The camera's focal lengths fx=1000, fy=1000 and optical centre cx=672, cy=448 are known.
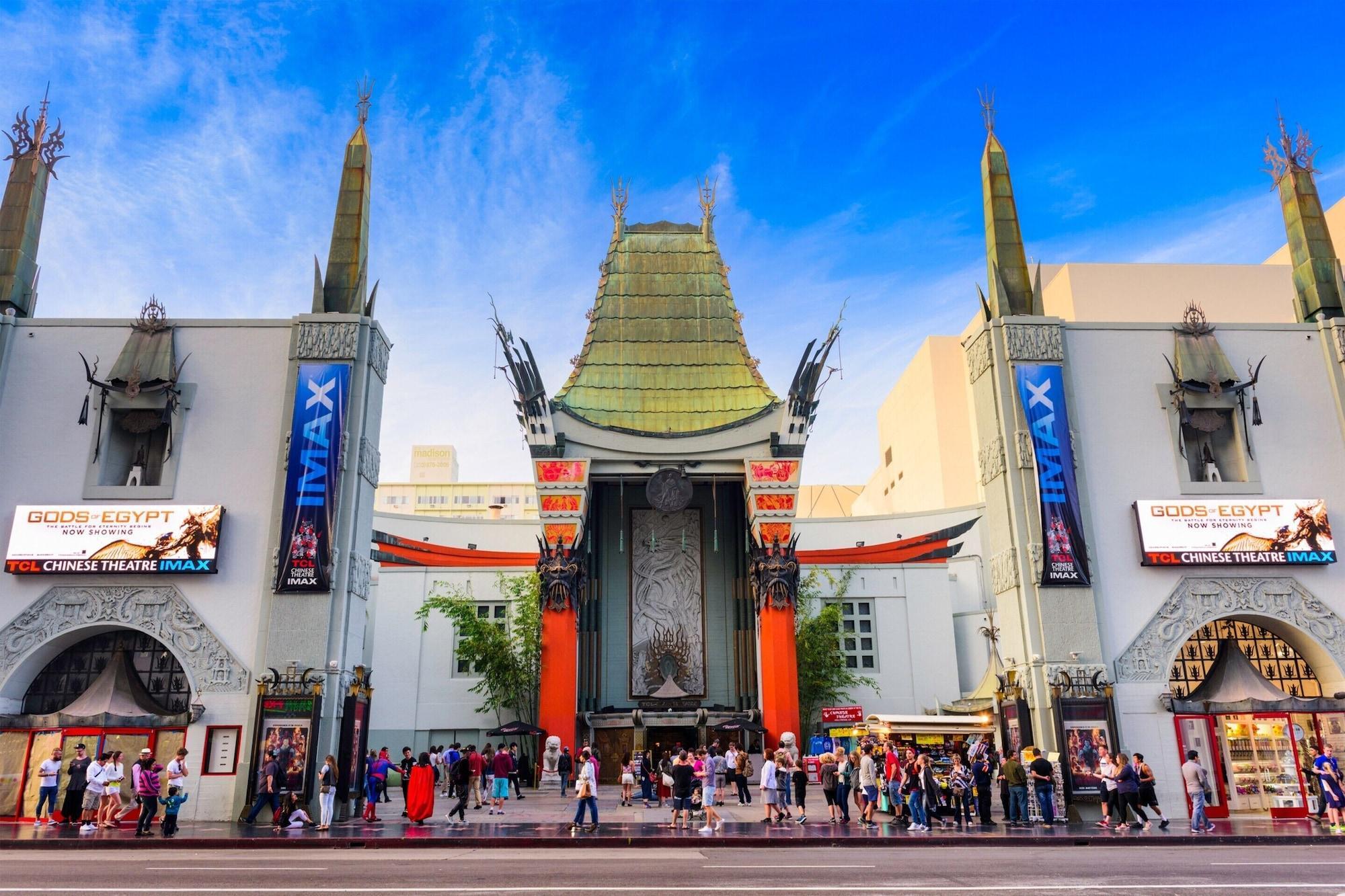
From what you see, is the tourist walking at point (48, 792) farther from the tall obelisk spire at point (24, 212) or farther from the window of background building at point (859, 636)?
the window of background building at point (859, 636)

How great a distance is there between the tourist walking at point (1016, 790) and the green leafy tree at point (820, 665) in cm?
1775

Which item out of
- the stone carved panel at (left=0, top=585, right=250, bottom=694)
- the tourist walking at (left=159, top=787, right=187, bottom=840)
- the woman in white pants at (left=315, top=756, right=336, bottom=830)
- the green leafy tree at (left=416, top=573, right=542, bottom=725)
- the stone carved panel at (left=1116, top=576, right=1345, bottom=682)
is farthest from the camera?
the green leafy tree at (left=416, top=573, right=542, bottom=725)

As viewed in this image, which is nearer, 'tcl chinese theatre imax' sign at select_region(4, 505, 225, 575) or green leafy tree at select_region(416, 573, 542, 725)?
'tcl chinese theatre imax' sign at select_region(4, 505, 225, 575)

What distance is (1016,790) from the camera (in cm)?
1992

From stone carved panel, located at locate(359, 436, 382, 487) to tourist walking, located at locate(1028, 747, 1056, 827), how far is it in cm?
1555

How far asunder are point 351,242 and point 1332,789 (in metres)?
24.3

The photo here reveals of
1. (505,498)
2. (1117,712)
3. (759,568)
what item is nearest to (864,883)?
(1117,712)

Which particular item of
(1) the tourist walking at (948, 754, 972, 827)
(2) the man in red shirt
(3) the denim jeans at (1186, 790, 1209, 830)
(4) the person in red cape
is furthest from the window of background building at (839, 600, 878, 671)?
(4) the person in red cape

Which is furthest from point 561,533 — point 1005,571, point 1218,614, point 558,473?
point 1218,614

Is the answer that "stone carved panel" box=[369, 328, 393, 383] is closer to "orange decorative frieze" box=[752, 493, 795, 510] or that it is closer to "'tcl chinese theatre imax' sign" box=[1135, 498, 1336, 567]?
"orange decorative frieze" box=[752, 493, 795, 510]

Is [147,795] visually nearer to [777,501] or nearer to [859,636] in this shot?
[777,501]

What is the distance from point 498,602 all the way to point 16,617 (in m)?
20.3

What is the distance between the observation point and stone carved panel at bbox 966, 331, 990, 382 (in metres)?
24.9

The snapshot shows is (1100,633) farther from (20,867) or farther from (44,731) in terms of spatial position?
(44,731)
